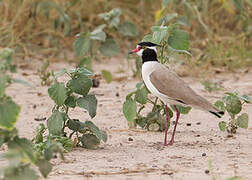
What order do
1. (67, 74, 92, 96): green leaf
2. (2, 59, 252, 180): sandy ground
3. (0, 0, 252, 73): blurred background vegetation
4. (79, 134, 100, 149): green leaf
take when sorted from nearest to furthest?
(2, 59, 252, 180): sandy ground
(67, 74, 92, 96): green leaf
(79, 134, 100, 149): green leaf
(0, 0, 252, 73): blurred background vegetation

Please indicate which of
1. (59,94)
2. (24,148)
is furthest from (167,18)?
(24,148)

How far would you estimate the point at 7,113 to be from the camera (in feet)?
11.4

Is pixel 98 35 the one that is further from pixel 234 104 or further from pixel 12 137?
pixel 12 137

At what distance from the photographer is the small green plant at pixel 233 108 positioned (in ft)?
16.5

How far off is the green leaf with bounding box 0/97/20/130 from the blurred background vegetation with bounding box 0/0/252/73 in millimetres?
3771

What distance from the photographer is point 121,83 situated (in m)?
7.73

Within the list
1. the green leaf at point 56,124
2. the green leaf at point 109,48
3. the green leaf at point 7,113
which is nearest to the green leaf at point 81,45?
the green leaf at point 109,48

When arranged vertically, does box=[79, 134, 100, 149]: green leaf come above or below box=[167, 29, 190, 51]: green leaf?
below

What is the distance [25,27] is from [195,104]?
194 inches

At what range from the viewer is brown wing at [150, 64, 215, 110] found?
4703mm

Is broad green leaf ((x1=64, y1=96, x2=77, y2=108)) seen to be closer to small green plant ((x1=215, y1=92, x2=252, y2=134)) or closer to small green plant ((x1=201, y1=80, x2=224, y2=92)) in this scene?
small green plant ((x1=215, y1=92, x2=252, y2=134))

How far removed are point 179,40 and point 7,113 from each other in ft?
6.59

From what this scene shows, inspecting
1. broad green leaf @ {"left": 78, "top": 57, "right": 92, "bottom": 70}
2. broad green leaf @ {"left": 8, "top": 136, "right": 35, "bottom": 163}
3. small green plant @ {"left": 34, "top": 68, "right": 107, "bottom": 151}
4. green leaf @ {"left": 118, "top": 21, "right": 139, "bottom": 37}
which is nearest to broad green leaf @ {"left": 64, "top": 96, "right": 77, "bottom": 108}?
small green plant @ {"left": 34, "top": 68, "right": 107, "bottom": 151}

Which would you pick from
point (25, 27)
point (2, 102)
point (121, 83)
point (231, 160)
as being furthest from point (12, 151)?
point (25, 27)
